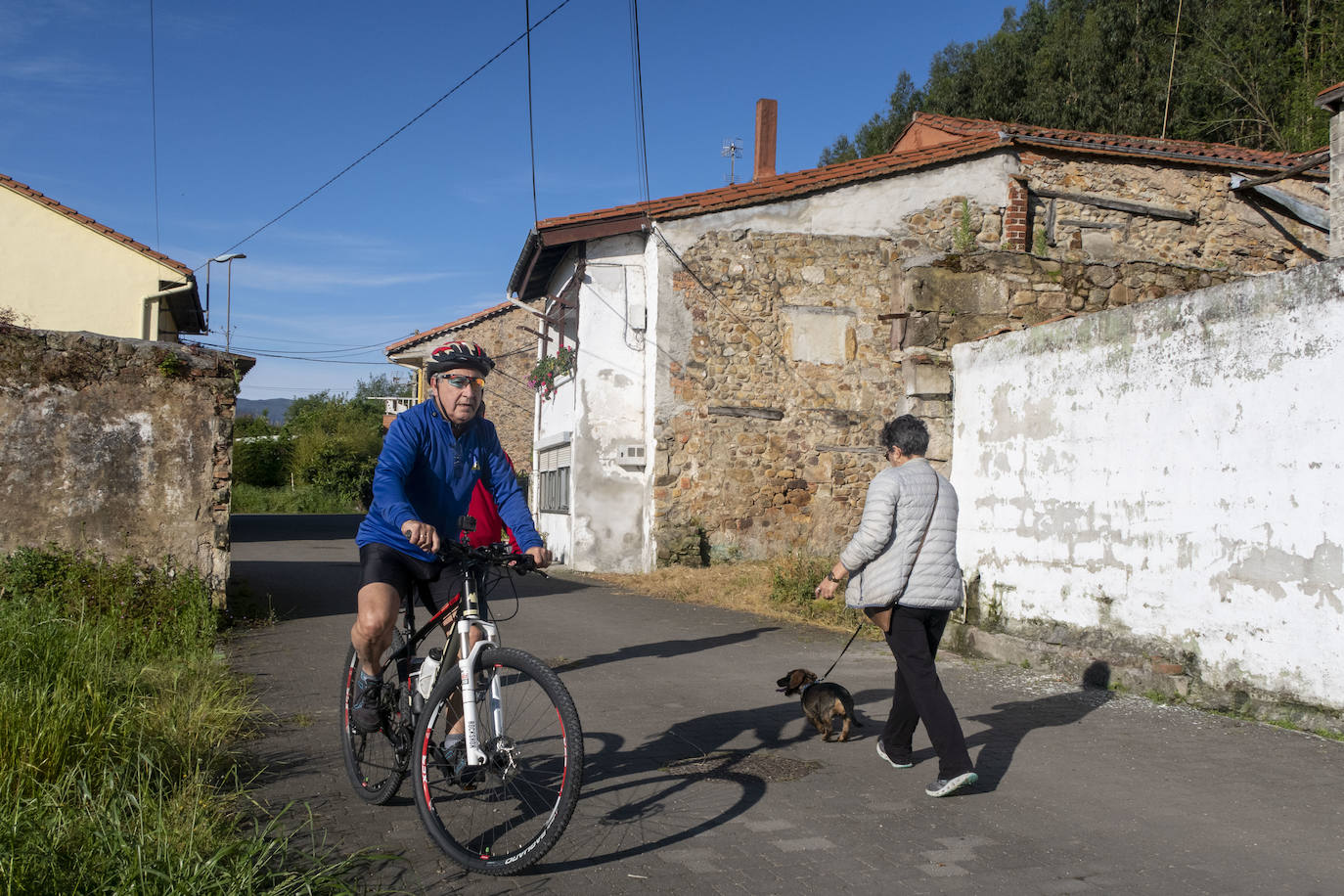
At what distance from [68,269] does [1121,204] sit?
21.6 m

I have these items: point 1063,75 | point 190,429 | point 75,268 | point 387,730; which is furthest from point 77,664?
point 1063,75

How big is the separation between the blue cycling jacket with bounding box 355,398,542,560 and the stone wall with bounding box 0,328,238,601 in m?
5.99

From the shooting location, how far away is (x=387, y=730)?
4566 mm

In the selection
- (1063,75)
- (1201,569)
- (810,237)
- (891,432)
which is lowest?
(1201,569)

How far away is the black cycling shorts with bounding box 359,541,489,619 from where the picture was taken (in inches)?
178

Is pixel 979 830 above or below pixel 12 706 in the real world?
below

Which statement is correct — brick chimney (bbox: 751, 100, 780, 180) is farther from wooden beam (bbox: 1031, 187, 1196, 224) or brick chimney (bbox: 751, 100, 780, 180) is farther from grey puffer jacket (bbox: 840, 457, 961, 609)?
grey puffer jacket (bbox: 840, 457, 961, 609)

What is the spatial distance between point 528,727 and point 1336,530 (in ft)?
15.8

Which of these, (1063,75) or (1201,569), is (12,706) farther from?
(1063,75)

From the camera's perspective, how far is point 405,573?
462 centimetres

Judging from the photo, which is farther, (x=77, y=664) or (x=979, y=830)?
(x=77, y=664)

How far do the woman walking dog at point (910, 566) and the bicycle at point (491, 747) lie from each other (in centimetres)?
172

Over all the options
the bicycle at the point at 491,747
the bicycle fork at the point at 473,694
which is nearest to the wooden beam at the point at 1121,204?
the bicycle at the point at 491,747

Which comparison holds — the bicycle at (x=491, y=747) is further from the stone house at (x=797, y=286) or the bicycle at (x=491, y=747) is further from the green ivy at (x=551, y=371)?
the green ivy at (x=551, y=371)
